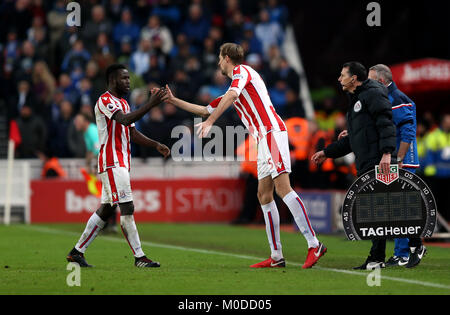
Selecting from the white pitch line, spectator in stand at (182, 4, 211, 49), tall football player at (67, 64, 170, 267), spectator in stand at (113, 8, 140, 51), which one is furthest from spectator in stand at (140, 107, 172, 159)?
tall football player at (67, 64, 170, 267)

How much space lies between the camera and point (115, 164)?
1028 cm

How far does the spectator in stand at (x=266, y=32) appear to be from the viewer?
2517 centimetres

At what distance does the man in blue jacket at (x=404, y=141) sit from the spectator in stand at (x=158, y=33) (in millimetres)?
13831

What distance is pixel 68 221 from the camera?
1983 cm

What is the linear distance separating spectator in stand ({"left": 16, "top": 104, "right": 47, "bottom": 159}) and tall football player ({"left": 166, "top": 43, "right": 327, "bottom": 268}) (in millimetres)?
11265

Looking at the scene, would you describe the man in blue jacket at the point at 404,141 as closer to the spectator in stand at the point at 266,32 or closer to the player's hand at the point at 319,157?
the player's hand at the point at 319,157

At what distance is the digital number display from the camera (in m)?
9.97

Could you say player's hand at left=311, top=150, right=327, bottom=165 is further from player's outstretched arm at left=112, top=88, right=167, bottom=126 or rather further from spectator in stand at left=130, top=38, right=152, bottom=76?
spectator in stand at left=130, top=38, right=152, bottom=76

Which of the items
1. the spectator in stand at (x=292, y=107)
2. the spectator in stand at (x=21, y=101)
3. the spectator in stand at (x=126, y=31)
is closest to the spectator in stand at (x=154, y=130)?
the spectator in stand at (x=21, y=101)

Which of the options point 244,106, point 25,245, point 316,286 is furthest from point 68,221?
point 316,286

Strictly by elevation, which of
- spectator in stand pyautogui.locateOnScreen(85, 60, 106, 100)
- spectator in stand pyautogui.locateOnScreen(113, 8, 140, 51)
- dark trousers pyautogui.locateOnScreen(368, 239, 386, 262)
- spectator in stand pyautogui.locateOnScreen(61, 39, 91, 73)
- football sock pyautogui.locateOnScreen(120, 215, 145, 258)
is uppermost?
spectator in stand pyautogui.locateOnScreen(113, 8, 140, 51)

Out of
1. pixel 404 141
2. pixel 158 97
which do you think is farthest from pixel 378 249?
pixel 158 97
